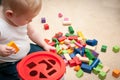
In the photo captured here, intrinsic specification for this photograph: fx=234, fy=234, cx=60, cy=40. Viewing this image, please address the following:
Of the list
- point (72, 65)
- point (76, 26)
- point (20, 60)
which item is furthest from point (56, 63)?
point (76, 26)

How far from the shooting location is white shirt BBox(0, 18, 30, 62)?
910 mm

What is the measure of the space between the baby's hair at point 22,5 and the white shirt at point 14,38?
8 centimetres

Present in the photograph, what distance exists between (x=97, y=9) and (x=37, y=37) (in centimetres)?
65

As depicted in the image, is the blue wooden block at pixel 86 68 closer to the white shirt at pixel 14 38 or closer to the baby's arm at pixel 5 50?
the white shirt at pixel 14 38

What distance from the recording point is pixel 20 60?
0.98m

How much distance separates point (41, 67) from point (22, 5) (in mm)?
240

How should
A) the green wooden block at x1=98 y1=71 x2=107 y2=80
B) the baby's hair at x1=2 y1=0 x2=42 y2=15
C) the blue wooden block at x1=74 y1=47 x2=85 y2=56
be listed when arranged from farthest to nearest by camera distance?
the blue wooden block at x1=74 y1=47 x2=85 y2=56 → the green wooden block at x1=98 y1=71 x2=107 y2=80 → the baby's hair at x1=2 y1=0 x2=42 y2=15

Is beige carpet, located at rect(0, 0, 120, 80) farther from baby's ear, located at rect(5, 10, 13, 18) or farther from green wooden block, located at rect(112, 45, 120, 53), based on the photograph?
baby's ear, located at rect(5, 10, 13, 18)

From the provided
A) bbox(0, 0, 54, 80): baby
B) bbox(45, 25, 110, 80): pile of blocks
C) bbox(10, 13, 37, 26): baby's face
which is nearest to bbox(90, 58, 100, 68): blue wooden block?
bbox(45, 25, 110, 80): pile of blocks

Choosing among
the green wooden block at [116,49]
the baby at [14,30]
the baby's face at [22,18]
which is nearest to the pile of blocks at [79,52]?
the green wooden block at [116,49]

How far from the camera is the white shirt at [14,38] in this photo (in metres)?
0.91

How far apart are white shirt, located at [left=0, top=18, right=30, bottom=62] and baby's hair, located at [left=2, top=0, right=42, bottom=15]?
0.28 ft

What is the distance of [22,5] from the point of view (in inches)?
33.0

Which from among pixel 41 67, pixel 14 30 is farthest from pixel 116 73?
pixel 14 30
